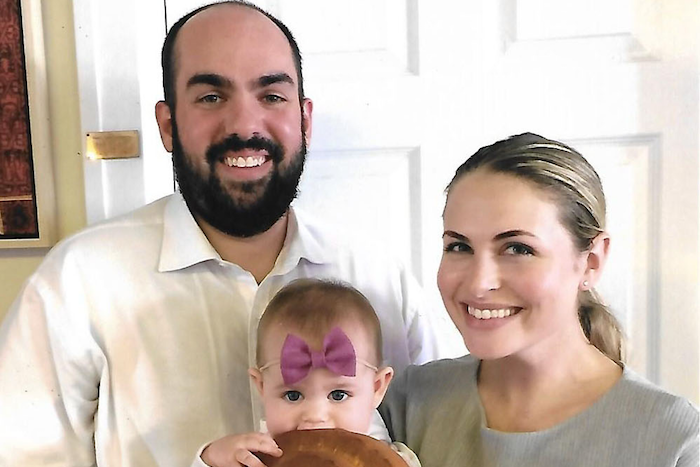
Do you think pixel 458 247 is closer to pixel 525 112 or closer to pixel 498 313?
pixel 498 313

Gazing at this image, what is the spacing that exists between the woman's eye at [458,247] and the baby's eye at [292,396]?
328mm

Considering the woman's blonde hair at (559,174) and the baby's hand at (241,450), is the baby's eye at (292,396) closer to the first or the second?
the baby's hand at (241,450)

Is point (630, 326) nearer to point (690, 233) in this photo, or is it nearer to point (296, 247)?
point (690, 233)

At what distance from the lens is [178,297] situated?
4.12ft

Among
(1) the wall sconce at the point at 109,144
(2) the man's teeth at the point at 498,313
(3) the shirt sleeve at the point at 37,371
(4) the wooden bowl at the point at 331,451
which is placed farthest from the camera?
(1) the wall sconce at the point at 109,144

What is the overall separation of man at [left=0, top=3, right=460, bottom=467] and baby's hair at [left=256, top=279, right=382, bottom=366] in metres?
0.13

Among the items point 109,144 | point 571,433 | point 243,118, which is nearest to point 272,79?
point 243,118

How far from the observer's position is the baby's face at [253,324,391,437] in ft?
3.49

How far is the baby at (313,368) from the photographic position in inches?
40.7

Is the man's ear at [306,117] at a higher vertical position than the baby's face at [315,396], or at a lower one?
higher

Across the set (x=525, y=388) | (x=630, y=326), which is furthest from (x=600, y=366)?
(x=630, y=326)

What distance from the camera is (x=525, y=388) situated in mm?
1121

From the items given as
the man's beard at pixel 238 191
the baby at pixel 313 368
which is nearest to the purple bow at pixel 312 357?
the baby at pixel 313 368

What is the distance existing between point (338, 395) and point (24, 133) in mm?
918
